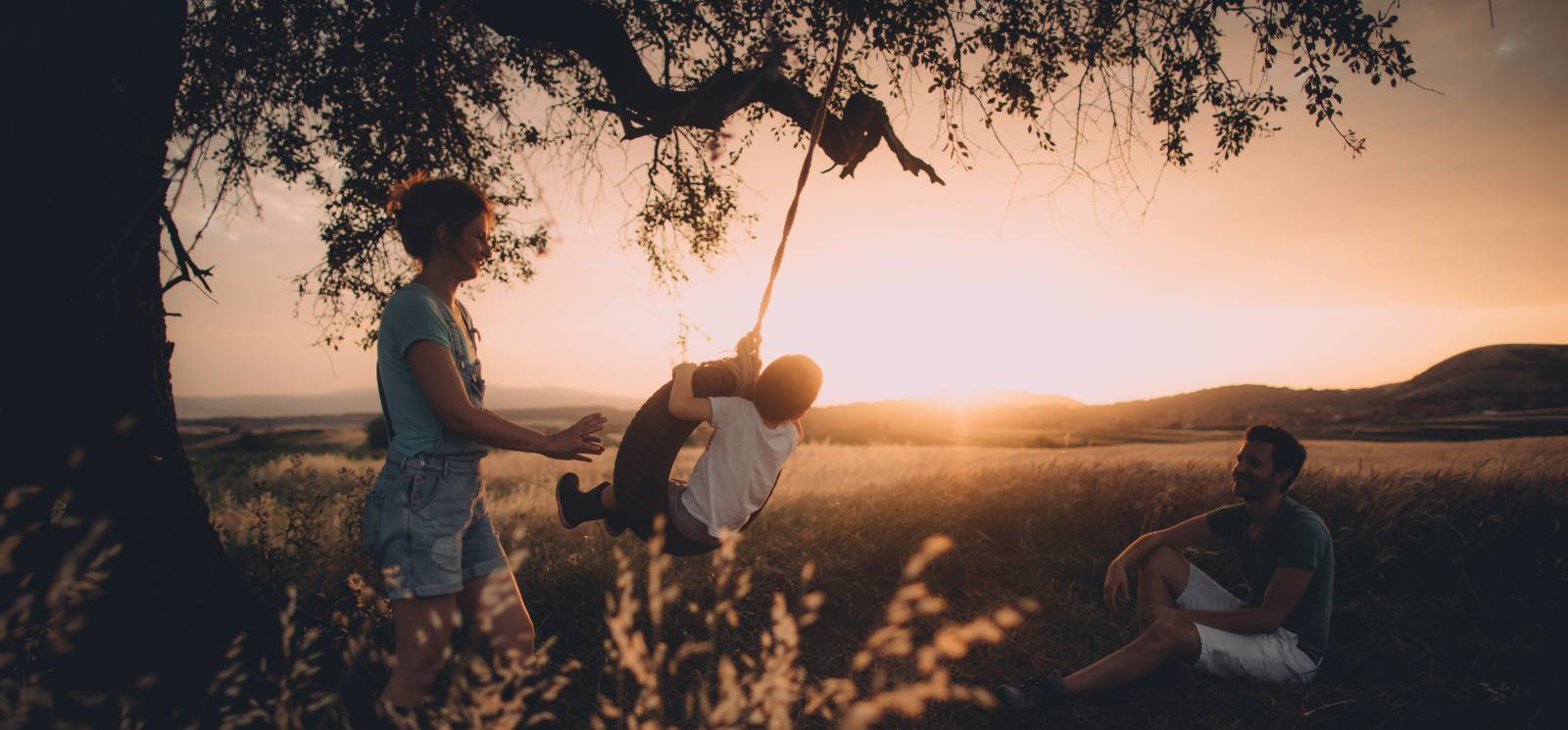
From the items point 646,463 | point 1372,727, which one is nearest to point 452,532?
point 646,463

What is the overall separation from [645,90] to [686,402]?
2098 mm

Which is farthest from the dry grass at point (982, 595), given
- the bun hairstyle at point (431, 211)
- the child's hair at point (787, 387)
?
the bun hairstyle at point (431, 211)

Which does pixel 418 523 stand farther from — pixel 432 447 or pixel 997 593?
pixel 997 593

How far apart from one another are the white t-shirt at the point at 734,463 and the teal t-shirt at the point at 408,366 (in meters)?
1.26

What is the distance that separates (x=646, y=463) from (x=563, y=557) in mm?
2547

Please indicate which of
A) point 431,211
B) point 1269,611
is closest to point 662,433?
point 431,211

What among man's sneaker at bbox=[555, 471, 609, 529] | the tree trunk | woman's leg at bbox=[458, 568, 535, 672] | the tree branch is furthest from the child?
the tree trunk

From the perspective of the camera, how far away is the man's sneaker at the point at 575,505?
11.4 feet

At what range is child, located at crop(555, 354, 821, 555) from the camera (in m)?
3.12

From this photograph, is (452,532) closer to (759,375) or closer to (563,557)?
(759,375)

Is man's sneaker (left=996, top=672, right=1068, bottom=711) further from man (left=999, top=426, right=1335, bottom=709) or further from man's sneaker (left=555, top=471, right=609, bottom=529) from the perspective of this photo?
man's sneaker (left=555, top=471, right=609, bottom=529)

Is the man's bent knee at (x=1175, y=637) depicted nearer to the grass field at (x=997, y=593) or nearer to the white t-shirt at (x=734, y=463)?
the grass field at (x=997, y=593)

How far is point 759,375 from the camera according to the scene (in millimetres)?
3246

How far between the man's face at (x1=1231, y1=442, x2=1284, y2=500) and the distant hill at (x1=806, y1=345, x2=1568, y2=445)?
0.39 meters
